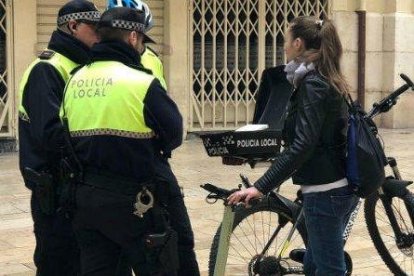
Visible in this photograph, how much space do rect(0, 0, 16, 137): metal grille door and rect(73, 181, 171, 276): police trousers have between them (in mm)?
8328

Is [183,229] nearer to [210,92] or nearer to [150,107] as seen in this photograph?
[150,107]

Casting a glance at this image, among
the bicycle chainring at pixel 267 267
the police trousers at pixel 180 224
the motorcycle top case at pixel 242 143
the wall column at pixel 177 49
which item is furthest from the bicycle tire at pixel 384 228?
the wall column at pixel 177 49

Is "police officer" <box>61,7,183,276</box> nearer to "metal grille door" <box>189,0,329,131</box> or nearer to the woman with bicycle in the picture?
the woman with bicycle

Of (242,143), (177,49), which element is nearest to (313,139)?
(242,143)

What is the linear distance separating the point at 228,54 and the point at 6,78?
3.80 m

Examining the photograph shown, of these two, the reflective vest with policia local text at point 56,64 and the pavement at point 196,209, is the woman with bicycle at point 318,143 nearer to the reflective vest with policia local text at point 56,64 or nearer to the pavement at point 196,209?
the reflective vest with policia local text at point 56,64

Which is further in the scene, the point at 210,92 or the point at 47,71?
the point at 210,92

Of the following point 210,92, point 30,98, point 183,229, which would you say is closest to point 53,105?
point 30,98

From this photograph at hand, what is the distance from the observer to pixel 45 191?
12.8 feet

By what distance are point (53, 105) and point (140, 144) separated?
652mm

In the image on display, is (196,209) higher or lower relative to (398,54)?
lower

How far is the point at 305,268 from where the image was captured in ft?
13.6

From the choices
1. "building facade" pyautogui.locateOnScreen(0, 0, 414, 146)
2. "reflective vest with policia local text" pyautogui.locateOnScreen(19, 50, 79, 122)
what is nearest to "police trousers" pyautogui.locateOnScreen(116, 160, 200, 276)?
"reflective vest with policia local text" pyautogui.locateOnScreen(19, 50, 79, 122)

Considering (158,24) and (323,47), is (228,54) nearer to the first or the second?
(158,24)
